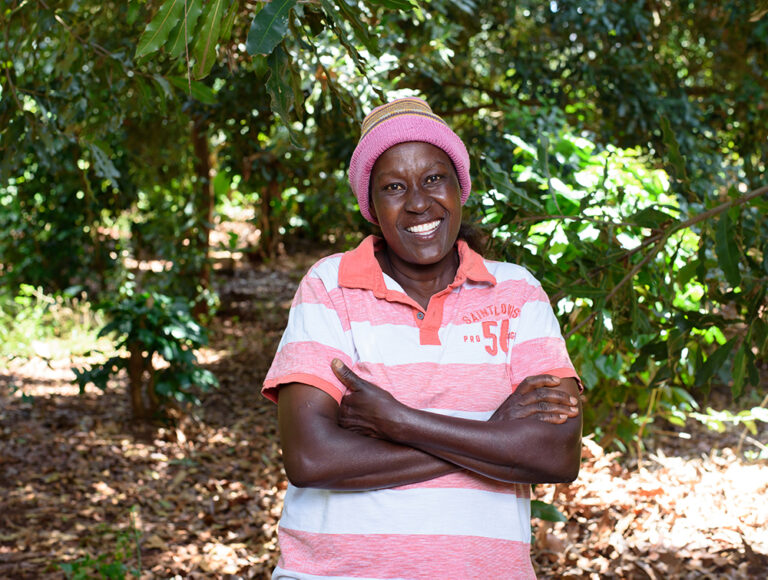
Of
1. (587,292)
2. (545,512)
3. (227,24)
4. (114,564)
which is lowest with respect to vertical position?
(114,564)

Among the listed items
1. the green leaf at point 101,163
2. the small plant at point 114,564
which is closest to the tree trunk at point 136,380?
the small plant at point 114,564

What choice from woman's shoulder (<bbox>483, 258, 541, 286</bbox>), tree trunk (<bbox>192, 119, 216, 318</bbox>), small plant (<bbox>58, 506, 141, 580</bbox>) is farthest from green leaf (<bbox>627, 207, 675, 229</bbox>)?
tree trunk (<bbox>192, 119, 216, 318</bbox>)

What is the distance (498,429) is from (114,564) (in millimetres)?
2470

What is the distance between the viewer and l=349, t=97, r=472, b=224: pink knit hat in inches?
78.3

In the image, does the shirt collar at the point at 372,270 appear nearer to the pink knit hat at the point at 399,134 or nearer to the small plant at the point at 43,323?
the pink knit hat at the point at 399,134

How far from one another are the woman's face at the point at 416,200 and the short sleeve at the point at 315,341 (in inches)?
7.9

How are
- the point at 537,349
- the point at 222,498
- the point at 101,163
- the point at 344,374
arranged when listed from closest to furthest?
the point at 344,374, the point at 537,349, the point at 101,163, the point at 222,498

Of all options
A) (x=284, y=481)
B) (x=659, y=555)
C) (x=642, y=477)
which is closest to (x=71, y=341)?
(x=284, y=481)

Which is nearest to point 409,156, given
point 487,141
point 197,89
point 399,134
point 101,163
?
point 399,134

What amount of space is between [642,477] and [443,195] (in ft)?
10.1

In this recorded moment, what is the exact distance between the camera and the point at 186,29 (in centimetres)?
171

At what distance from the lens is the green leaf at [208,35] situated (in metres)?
1.73

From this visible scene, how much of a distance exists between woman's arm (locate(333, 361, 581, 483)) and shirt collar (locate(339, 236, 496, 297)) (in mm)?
233

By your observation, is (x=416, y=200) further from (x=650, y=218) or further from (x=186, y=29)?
(x=650, y=218)
